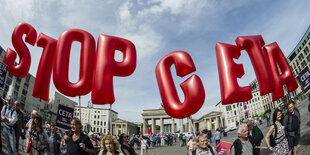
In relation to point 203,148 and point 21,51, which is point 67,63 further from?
point 203,148

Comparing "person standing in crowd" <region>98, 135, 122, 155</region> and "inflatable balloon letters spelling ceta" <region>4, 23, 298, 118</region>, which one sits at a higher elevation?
"inflatable balloon letters spelling ceta" <region>4, 23, 298, 118</region>

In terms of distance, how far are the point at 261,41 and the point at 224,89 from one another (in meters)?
2.97

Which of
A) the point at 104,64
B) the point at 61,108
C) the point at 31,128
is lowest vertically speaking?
the point at 31,128

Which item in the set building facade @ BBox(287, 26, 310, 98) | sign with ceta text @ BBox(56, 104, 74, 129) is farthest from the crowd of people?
building facade @ BBox(287, 26, 310, 98)

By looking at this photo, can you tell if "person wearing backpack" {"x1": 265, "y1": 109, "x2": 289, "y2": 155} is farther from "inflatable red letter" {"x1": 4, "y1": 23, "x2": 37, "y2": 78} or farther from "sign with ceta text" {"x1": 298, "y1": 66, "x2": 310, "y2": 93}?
"inflatable red letter" {"x1": 4, "y1": 23, "x2": 37, "y2": 78}

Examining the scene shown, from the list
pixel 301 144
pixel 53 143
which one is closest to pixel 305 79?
pixel 301 144

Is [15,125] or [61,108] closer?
[15,125]

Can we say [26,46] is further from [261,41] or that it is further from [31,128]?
[261,41]

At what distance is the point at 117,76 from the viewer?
6371 millimetres

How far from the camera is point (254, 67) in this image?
639 centimetres

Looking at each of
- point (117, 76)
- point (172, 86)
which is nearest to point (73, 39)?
point (117, 76)

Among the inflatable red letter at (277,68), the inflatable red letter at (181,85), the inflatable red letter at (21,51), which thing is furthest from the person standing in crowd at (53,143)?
the inflatable red letter at (277,68)

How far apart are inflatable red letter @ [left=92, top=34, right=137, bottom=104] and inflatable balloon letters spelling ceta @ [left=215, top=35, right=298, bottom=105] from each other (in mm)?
3102

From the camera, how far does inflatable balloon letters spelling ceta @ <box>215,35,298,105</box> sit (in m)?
5.64
